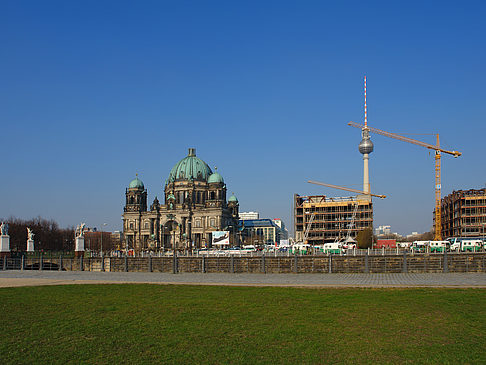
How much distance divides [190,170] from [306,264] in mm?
144665

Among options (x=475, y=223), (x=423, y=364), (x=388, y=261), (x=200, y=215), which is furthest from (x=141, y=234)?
(x=423, y=364)

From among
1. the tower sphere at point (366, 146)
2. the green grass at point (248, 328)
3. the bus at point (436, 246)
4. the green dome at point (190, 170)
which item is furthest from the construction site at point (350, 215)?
the green grass at point (248, 328)

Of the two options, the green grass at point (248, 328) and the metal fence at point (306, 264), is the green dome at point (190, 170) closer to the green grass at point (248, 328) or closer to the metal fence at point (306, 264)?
the metal fence at point (306, 264)

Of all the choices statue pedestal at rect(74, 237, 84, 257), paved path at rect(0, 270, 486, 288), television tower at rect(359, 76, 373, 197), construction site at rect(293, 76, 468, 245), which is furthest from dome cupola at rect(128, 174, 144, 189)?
paved path at rect(0, 270, 486, 288)

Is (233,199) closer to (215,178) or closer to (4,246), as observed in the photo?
(215,178)

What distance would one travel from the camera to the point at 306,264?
165 ft

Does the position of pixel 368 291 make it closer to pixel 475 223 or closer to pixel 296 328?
pixel 296 328

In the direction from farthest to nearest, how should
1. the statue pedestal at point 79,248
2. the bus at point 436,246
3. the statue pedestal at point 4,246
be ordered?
the statue pedestal at point 79,248 < the bus at point 436,246 < the statue pedestal at point 4,246

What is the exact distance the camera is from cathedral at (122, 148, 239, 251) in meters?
175

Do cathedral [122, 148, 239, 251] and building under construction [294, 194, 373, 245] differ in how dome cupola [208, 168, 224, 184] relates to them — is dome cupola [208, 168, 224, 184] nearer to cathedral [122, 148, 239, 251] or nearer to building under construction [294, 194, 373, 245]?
cathedral [122, 148, 239, 251]

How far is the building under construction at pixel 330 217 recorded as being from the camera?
145 m

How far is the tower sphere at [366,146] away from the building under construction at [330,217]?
3868 cm

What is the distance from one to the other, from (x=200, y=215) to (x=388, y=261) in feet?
437

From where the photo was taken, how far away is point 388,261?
47.7 m
